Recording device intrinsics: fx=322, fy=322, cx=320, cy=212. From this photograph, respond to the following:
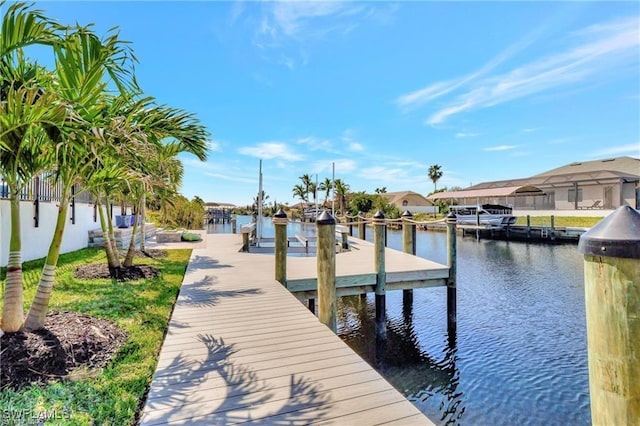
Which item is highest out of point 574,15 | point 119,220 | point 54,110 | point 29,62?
point 574,15

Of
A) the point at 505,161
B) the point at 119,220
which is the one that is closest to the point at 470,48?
the point at 119,220

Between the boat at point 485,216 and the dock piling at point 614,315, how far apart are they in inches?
1054

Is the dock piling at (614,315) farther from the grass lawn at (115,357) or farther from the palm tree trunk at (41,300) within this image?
the palm tree trunk at (41,300)

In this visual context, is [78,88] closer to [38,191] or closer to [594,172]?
[38,191]

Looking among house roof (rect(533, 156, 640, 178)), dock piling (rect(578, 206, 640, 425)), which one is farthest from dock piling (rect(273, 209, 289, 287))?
house roof (rect(533, 156, 640, 178))

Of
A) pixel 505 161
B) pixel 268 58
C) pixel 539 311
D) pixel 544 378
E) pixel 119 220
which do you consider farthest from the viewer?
pixel 505 161

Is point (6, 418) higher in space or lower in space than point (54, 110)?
lower

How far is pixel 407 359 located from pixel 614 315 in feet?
20.0

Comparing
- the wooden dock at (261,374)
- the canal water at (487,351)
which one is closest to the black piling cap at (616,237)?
the wooden dock at (261,374)

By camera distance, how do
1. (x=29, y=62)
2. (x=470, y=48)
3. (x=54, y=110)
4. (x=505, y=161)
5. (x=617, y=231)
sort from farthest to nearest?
(x=505, y=161) < (x=470, y=48) < (x=29, y=62) < (x=54, y=110) < (x=617, y=231)

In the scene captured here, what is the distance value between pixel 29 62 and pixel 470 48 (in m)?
10.8

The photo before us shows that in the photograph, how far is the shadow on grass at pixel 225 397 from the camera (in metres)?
2.18

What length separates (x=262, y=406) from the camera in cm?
230

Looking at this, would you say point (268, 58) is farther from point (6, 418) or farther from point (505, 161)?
point (505, 161)
